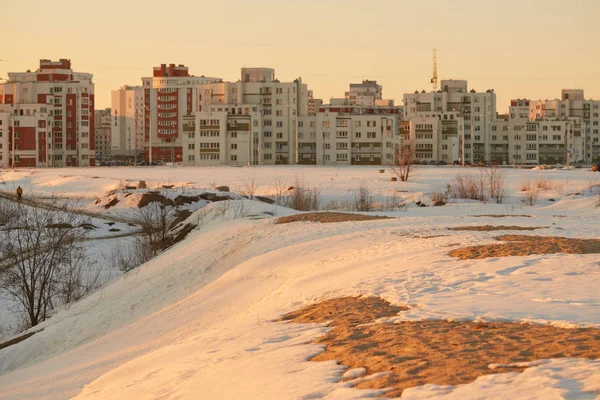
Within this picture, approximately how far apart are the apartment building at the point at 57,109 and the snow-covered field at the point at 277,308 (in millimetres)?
143354

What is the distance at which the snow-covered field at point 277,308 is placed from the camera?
37.7 feet

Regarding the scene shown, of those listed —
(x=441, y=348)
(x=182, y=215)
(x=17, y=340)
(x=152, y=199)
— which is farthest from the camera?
(x=152, y=199)

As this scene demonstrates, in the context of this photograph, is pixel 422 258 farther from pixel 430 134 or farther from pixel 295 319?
pixel 430 134

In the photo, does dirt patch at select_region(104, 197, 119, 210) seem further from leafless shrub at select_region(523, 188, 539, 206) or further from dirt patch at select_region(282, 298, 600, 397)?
dirt patch at select_region(282, 298, 600, 397)

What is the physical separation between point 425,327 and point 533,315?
1.76m

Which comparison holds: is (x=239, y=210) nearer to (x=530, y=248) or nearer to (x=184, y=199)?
(x=184, y=199)

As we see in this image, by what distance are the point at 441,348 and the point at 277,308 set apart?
642 cm

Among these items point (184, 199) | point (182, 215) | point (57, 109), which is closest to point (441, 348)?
point (182, 215)

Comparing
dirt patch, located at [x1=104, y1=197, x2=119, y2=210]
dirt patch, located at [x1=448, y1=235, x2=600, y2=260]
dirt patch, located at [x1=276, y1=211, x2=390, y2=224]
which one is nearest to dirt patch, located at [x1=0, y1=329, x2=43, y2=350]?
dirt patch, located at [x1=276, y1=211, x2=390, y2=224]

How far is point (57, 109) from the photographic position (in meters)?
179

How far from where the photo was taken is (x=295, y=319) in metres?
16.1

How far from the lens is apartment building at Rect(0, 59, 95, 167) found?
171m

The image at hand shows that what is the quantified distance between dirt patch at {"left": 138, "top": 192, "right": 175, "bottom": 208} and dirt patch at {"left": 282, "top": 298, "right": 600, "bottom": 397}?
53.9 meters

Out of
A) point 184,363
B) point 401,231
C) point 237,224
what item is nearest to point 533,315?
point 184,363
